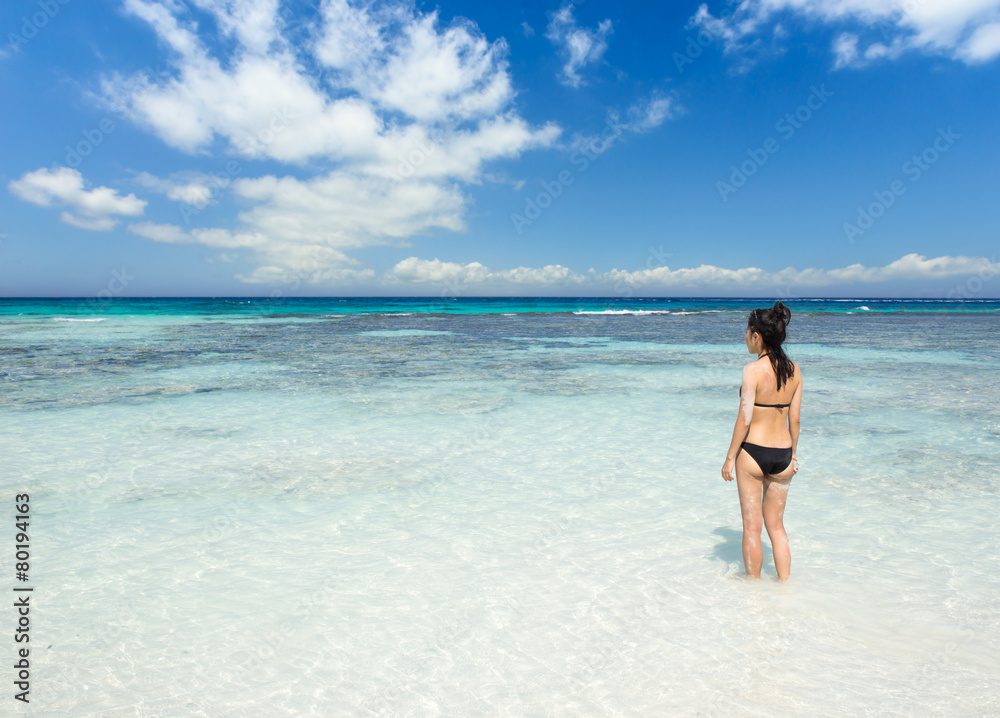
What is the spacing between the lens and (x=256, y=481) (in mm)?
6363

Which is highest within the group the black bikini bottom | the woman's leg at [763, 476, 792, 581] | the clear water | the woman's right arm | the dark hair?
the dark hair

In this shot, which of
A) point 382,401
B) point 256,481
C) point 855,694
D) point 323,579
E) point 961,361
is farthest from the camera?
point 961,361

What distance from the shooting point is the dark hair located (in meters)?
3.69

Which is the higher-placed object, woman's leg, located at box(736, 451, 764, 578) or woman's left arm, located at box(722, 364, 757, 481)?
woman's left arm, located at box(722, 364, 757, 481)

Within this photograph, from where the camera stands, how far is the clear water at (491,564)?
309 cm

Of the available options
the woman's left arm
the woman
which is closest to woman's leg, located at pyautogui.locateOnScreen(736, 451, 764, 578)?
the woman

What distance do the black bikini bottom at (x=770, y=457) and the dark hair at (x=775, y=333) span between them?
0.45 meters

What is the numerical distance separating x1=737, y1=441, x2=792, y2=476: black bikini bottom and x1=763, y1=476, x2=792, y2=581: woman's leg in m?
0.10

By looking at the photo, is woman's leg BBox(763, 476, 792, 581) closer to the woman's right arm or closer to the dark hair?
the woman's right arm

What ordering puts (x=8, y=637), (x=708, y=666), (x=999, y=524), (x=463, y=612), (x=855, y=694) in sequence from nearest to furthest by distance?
(x=855, y=694) < (x=708, y=666) < (x=8, y=637) < (x=463, y=612) < (x=999, y=524)

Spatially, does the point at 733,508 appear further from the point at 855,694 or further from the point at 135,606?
the point at 135,606

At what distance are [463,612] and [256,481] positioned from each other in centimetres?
371

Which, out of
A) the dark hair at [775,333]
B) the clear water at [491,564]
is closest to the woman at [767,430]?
the dark hair at [775,333]

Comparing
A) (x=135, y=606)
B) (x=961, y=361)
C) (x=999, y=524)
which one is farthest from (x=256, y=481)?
(x=961, y=361)
